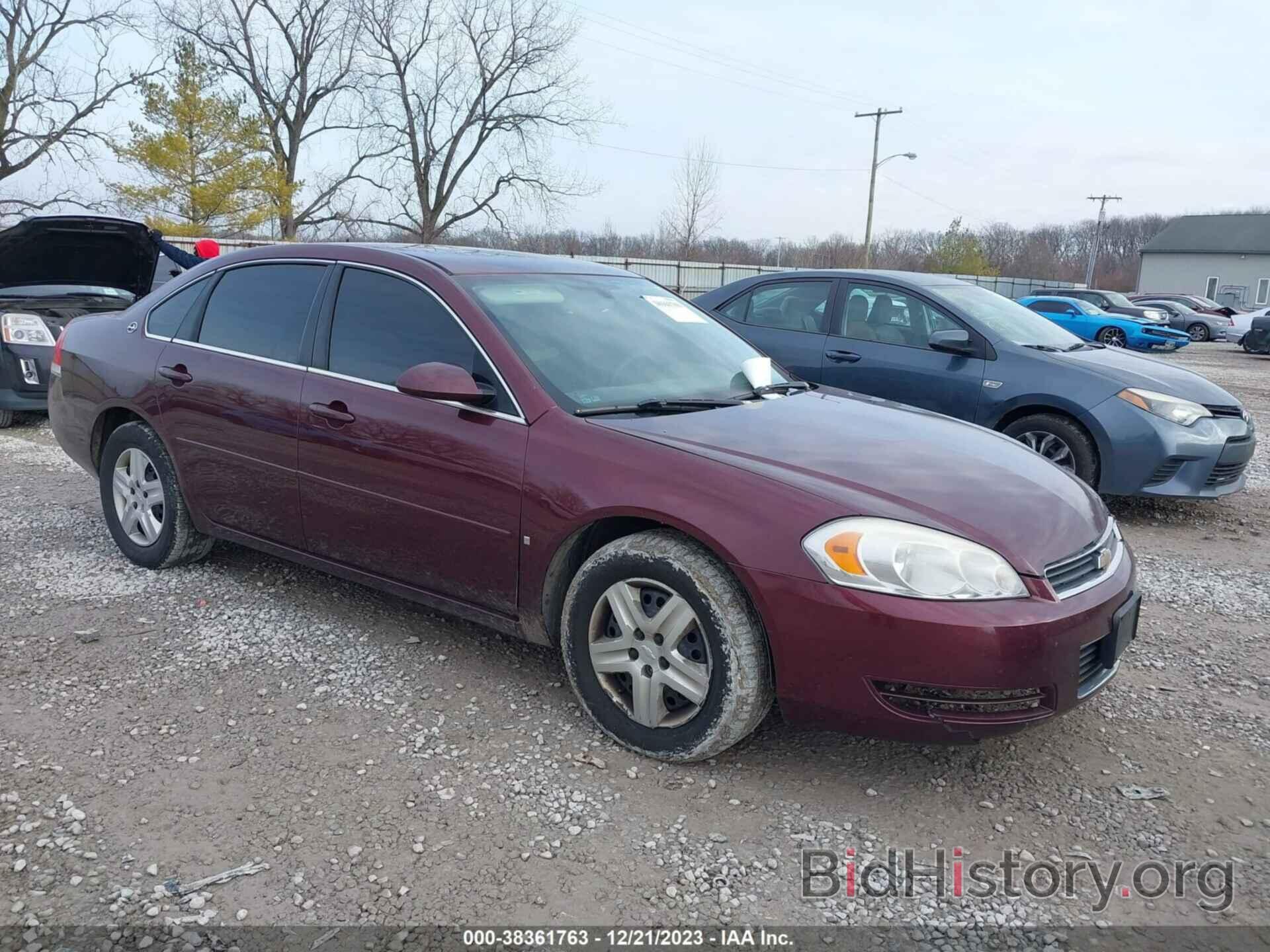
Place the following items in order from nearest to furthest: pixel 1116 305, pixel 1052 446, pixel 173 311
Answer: pixel 173 311
pixel 1052 446
pixel 1116 305

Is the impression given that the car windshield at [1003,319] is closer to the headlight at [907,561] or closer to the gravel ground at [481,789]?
the gravel ground at [481,789]

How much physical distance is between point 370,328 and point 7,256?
6.03 metres

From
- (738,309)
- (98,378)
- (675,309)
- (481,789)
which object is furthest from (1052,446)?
(98,378)

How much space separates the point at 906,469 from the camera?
9.65 ft

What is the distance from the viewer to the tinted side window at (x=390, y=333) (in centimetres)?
338

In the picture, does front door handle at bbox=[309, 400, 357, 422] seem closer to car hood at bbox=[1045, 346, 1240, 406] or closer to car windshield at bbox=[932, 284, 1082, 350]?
car windshield at bbox=[932, 284, 1082, 350]

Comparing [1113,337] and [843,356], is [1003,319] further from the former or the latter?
[1113,337]

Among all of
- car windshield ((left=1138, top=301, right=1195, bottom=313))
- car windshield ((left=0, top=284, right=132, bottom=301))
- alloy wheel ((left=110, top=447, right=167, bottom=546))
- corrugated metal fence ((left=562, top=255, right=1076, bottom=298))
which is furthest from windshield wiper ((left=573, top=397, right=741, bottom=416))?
car windshield ((left=1138, top=301, right=1195, bottom=313))

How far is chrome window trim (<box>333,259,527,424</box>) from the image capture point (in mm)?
3176

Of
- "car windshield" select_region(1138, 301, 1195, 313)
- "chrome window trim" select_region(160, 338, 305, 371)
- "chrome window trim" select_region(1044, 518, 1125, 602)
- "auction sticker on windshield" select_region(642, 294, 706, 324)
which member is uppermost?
"auction sticker on windshield" select_region(642, 294, 706, 324)

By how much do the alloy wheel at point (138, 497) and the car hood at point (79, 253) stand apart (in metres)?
3.97

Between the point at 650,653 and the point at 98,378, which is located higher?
the point at 98,378

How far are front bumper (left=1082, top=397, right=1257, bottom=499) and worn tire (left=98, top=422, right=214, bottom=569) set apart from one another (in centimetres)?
516

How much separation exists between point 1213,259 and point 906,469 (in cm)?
7154
